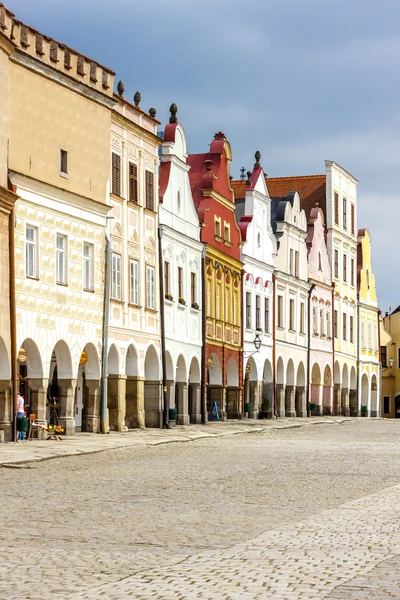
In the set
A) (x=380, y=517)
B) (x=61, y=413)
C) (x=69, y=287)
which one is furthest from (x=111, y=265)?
(x=380, y=517)

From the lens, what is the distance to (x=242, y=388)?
59.6 m

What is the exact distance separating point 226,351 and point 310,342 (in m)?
16.4

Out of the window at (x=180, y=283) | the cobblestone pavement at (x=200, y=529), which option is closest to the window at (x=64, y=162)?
the window at (x=180, y=283)

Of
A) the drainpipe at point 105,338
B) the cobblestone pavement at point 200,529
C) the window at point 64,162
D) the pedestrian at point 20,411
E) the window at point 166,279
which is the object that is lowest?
the cobblestone pavement at point 200,529

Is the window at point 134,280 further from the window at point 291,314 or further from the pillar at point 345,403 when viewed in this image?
the pillar at point 345,403

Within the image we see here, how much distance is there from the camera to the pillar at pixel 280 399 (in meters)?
66.2

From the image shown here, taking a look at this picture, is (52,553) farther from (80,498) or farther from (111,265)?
(111,265)

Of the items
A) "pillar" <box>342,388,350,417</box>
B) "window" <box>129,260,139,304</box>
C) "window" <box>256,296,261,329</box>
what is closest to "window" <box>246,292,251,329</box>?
"window" <box>256,296,261,329</box>

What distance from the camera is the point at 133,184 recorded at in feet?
151

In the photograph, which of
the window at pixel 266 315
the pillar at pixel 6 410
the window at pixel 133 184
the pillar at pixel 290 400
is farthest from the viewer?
the pillar at pixel 290 400

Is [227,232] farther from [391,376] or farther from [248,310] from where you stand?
[391,376]

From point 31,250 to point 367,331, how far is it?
172ft

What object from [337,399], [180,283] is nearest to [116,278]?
[180,283]

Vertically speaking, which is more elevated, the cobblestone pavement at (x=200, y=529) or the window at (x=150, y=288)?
the window at (x=150, y=288)
